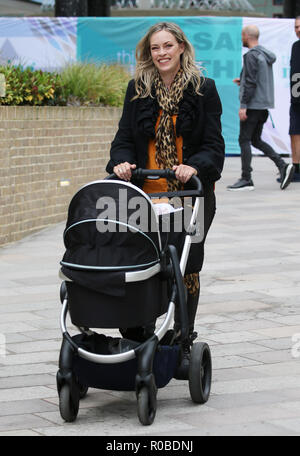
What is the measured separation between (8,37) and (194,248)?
14.2 m

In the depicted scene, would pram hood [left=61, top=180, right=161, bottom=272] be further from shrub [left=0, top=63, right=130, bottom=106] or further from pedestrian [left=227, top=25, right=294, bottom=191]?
pedestrian [left=227, top=25, right=294, bottom=191]

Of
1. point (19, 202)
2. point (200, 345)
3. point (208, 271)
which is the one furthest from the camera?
point (19, 202)

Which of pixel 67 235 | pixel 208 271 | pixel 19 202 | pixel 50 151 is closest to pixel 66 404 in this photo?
pixel 67 235

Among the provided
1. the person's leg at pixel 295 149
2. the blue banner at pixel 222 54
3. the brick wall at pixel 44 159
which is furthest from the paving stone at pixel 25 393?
the blue banner at pixel 222 54

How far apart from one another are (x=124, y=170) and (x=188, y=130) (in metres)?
0.42

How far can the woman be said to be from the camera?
5043mm

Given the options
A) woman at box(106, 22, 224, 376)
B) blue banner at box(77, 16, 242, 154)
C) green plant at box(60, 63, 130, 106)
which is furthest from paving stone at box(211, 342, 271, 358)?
blue banner at box(77, 16, 242, 154)

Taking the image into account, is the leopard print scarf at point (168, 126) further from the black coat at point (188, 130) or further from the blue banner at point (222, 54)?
the blue banner at point (222, 54)

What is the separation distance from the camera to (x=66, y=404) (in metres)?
4.44

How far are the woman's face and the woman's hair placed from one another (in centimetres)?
3

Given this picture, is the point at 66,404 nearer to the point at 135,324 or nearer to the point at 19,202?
the point at 135,324

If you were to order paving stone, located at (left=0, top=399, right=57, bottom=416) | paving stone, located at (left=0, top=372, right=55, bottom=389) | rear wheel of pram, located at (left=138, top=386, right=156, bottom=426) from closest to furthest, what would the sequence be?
rear wheel of pram, located at (left=138, top=386, right=156, bottom=426) < paving stone, located at (left=0, top=399, right=57, bottom=416) < paving stone, located at (left=0, top=372, right=55, bottom=389)

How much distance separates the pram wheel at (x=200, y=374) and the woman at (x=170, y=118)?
141 millimetres
